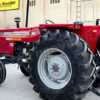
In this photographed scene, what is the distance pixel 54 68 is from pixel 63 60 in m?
0.22

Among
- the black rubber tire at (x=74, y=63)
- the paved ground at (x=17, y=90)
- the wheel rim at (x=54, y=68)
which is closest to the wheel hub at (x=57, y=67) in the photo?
the wheel rim at (x=54, y=68)

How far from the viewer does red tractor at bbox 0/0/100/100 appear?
3785mm

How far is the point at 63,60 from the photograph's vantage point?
165 inches

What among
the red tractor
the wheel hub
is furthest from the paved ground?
the wheel hub

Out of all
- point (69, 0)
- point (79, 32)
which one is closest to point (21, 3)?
point (69, 0)

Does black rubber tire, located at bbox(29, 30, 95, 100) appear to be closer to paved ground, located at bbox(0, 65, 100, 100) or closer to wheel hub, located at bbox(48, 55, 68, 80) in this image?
wheel hub, located at bbox(48, 55, 68, 80)

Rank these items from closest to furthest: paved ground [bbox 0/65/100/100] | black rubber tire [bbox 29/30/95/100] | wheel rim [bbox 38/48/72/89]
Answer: black rubber tire [bbox 29/30/95/100] → wheel rim [bbox 38/48/72/89] → paved ground [bbox 0/65/100/100]

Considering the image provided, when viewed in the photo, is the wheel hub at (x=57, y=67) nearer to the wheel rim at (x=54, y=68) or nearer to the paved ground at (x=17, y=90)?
the wheel rim at (x=54, y=68)

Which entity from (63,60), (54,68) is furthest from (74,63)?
(54,68)

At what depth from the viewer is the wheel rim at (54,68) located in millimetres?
4152

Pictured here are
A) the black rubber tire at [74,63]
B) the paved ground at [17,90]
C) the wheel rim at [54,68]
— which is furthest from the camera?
the paved ground at [17,90]

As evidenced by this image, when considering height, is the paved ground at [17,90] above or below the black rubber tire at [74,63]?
below

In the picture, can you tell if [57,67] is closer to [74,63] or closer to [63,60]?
[63,60]

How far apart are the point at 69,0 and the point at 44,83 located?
11883mm
